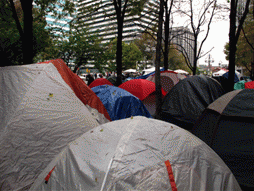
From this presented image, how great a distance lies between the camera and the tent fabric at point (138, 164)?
1990 millimetres

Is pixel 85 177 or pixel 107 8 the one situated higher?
pixel 107 8

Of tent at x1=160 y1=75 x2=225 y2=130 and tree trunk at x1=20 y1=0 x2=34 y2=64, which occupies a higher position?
tree trunk at x1=20 y1=0 x2=34 y2=64

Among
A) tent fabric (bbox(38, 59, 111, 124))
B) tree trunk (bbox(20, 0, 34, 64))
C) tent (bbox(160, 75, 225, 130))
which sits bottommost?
tent (bbox(160, 75, 225, 130))

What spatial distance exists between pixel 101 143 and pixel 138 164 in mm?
552

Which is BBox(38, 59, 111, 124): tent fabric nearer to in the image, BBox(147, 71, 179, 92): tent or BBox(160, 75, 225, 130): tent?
BBox(160, 75, 225, 130): tent

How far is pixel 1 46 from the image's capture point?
5168 millimetres

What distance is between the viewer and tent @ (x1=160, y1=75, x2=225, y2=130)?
Answer: 263 inches

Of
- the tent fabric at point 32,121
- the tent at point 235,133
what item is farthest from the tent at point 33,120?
the tent at point 235,133

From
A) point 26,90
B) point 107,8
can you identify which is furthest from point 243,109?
Result: point 107,8

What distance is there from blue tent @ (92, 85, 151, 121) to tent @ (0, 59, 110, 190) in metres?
2.18

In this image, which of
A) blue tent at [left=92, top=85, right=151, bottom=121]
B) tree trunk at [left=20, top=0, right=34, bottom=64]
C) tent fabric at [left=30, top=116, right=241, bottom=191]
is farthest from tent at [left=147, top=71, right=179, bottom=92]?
tent fabric at [left=30, top=116, right=241, bottom=191]

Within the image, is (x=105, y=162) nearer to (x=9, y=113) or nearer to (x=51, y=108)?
(x=51, y=108)

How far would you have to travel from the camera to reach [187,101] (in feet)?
22.2

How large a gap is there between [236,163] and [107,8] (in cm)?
1189
